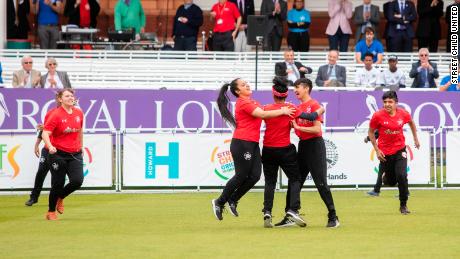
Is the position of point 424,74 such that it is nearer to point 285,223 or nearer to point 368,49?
point 368,49

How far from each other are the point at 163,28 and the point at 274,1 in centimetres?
610

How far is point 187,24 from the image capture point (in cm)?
3186

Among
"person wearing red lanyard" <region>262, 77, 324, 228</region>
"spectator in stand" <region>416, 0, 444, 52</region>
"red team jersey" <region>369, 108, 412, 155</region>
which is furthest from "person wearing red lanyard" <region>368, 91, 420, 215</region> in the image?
"spectator in stand" <region>416, 0, 444, 52</region>

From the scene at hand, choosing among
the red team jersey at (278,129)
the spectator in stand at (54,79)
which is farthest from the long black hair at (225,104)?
the spectator in stand at (54,79)

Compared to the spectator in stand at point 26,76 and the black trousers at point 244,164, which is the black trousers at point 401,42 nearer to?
the spectator in stand at point 26,76

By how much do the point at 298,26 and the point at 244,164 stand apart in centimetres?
1595

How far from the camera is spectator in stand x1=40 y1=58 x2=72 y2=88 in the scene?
25906 mm

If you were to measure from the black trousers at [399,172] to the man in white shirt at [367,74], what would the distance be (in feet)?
34.0

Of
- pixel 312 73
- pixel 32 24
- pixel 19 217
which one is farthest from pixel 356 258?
pixel 32 24

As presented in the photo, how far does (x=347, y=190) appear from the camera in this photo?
23828 millimetres

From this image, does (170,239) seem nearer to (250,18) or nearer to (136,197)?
(136,197)

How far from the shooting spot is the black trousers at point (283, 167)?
16.3 meters

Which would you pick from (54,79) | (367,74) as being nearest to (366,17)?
(367,74)

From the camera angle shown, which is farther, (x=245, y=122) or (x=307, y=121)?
(x=245, y=122)
